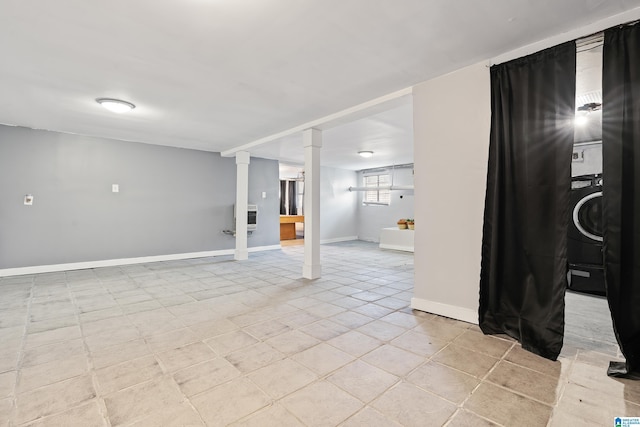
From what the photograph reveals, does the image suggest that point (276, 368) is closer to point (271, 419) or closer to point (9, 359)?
point (271, 419)

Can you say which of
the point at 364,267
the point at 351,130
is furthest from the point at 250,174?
the point at 364,267

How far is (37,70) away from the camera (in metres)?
2.65

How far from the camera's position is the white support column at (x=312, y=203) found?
4.32m

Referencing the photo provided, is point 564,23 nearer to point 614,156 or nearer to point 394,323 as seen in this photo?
point 614,156

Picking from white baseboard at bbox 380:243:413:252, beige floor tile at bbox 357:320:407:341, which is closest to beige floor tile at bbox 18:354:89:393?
beige floor tile at bbox 357:320:407:341

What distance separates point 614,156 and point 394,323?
6.45 feet

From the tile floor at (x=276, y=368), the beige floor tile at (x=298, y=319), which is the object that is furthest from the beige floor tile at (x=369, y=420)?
the beige floor tile at (x=298, y=319)

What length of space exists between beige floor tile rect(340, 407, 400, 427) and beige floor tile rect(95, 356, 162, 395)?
1236 mm

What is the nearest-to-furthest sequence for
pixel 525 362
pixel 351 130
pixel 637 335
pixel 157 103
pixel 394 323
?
pixel 637 335
pixel 525 362
pixel 394 323
pixel 157 103
pixel 351 130

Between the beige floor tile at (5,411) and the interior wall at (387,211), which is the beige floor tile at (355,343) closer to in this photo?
the beige floor tile at (5,411)

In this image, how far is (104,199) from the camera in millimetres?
5242

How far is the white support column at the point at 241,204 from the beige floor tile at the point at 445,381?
472cm

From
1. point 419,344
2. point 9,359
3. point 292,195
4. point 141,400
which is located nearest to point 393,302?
point 419,344

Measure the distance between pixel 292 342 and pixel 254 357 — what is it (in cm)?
33
